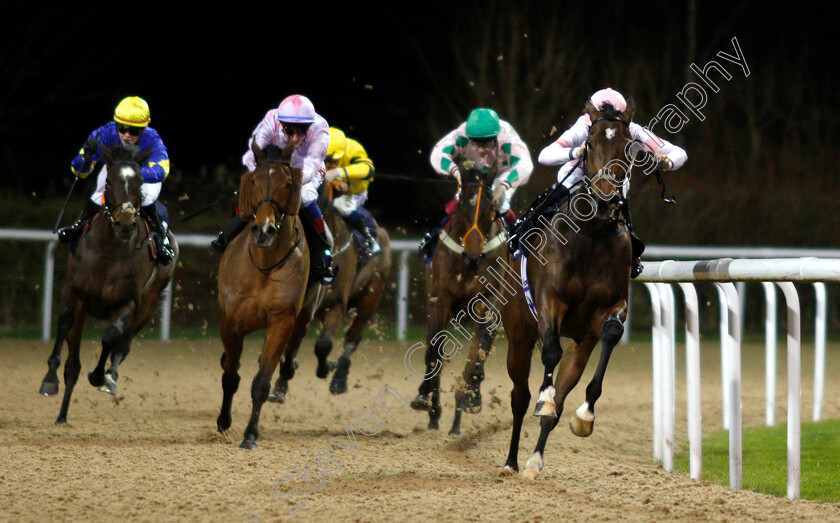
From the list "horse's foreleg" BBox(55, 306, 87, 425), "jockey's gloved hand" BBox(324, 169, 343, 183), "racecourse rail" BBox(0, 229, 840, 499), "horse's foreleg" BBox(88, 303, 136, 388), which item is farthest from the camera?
"jockey's gloved hand" BBox(324, 169, 343, 183)

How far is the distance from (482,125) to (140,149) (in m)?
2.21

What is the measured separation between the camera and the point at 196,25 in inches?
756

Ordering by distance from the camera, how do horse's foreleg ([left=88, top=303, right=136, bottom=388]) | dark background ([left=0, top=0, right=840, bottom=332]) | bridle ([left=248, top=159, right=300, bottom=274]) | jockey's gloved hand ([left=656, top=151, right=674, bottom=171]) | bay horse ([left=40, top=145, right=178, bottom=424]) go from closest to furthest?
jockey's gloved hand ([left=656, top=151, right=674, bottom=171])
bridle ([left=248, top=159, right=300, bottom=274])
bay horse ([left=40, top=145, right=178, bottom=424])
horse's foreleg ([left=88, top=303, right=136, bottom=388])
dark background ([left=0, top=0, right=840, bottom=332])

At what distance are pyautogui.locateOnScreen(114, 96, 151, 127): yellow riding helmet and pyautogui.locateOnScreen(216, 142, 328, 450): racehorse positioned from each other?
135 cm

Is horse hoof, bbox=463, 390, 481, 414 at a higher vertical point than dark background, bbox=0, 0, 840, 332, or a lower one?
lower

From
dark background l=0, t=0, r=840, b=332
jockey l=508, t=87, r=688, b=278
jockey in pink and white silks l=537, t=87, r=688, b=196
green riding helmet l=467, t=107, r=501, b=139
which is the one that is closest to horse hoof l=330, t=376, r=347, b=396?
green riding helmet l=467, t=107, r=501, b=139

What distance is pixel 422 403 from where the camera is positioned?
6.93 m

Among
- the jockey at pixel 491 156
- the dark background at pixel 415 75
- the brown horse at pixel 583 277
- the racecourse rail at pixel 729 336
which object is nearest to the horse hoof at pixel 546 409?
the brown horse at pixel 583 277

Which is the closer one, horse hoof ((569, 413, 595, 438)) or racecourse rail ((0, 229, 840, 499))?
racecourse rail ((0, 229, 840, 499))

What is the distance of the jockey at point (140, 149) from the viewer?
23.4 feet

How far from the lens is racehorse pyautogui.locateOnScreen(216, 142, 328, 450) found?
5.94 m

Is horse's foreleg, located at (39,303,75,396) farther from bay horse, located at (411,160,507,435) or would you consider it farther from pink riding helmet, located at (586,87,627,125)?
pink riding helmet, located at (586,87,627,125)

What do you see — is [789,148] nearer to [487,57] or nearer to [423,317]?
[487,57]

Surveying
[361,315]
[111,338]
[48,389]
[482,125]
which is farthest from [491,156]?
[48,389]
